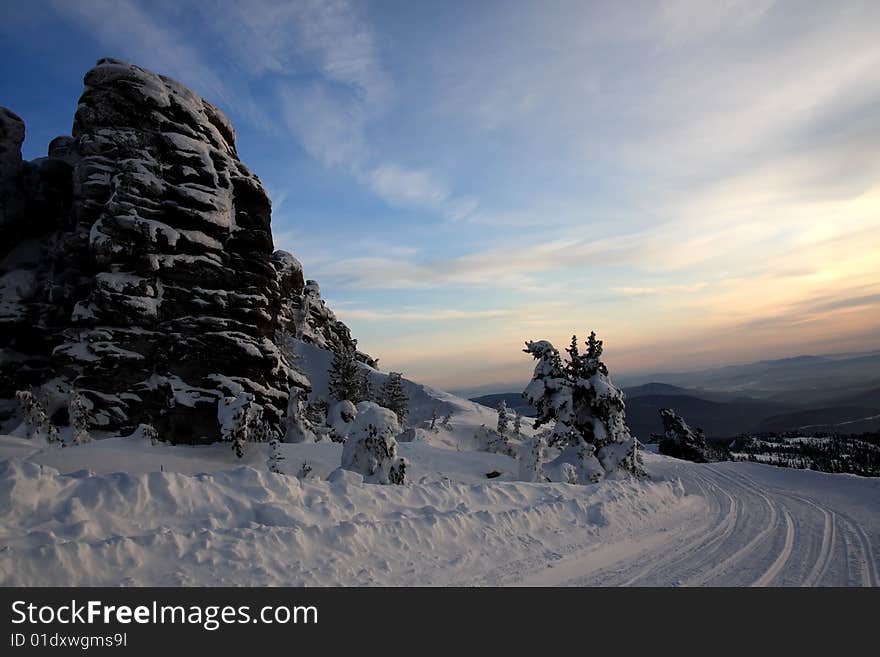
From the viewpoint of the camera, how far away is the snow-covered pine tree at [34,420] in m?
27.1

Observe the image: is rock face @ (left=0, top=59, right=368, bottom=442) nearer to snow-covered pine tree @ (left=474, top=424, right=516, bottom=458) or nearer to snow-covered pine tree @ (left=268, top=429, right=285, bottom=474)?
snow-covered pine tree @ (left=268, top=429, right=285, bottom=474)

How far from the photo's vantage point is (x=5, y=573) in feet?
19.1

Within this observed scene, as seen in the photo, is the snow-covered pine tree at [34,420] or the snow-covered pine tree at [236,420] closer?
the snow-covered pine tree at [34,420]

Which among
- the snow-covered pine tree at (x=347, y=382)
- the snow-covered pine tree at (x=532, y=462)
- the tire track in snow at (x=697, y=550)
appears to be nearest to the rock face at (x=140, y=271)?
the snow-covered pine tree at (x=347, y=382)

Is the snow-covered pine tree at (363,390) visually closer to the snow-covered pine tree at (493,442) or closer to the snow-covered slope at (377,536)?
the snow-covered pine tree at (493,442)

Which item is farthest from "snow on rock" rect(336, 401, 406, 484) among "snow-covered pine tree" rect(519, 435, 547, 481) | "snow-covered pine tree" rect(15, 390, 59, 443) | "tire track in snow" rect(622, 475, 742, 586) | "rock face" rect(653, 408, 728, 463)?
"rock face" rect(653, 408, 728, 463)

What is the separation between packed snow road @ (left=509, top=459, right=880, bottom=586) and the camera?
25.8 ft

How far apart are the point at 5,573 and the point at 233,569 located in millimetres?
2719

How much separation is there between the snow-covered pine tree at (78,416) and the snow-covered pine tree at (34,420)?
106cm

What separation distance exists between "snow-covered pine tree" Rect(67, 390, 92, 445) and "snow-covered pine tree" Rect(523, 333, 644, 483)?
27955 millimetres

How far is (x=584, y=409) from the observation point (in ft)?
92.8

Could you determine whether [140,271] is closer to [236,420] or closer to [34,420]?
[34,420]
